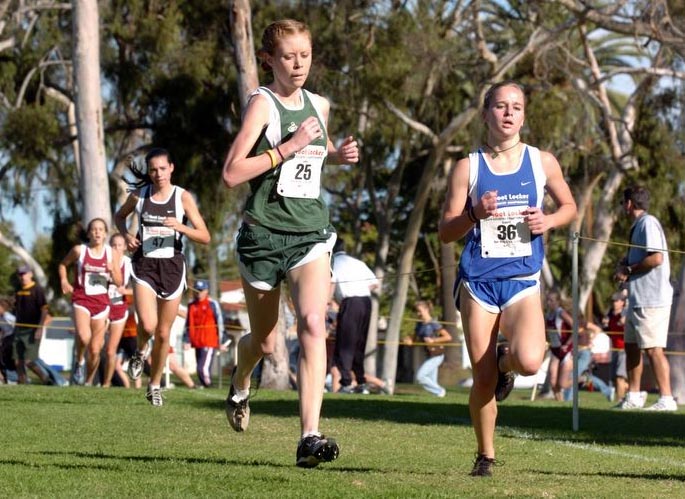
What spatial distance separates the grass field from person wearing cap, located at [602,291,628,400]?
6.42 meters

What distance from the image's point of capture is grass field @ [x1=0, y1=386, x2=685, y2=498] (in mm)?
6219

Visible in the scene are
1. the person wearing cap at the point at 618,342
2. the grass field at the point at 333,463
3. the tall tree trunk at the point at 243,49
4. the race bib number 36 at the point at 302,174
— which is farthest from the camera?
the tall tree trunk at the point at 243,49

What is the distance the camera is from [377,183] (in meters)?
36.8

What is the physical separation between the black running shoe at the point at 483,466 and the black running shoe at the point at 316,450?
847 millimetres

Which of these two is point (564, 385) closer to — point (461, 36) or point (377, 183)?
point (461, 36)

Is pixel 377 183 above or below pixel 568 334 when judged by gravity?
above

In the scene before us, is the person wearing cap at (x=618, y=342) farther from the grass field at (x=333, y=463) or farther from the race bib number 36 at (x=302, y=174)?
the race bib number 36 at (x=302, y=174)

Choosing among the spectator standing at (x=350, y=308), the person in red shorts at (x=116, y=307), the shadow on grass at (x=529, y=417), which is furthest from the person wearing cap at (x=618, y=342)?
the person in red shorts at (x=116, y=307)

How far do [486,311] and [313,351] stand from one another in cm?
91

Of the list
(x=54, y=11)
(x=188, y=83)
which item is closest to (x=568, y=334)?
(x=188, y=83)

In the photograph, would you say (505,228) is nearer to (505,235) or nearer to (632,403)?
(505,235)

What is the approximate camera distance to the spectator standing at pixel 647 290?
13.4 metres

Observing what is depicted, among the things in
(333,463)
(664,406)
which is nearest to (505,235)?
(333,463)

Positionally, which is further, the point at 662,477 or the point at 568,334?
the point at 568,334
